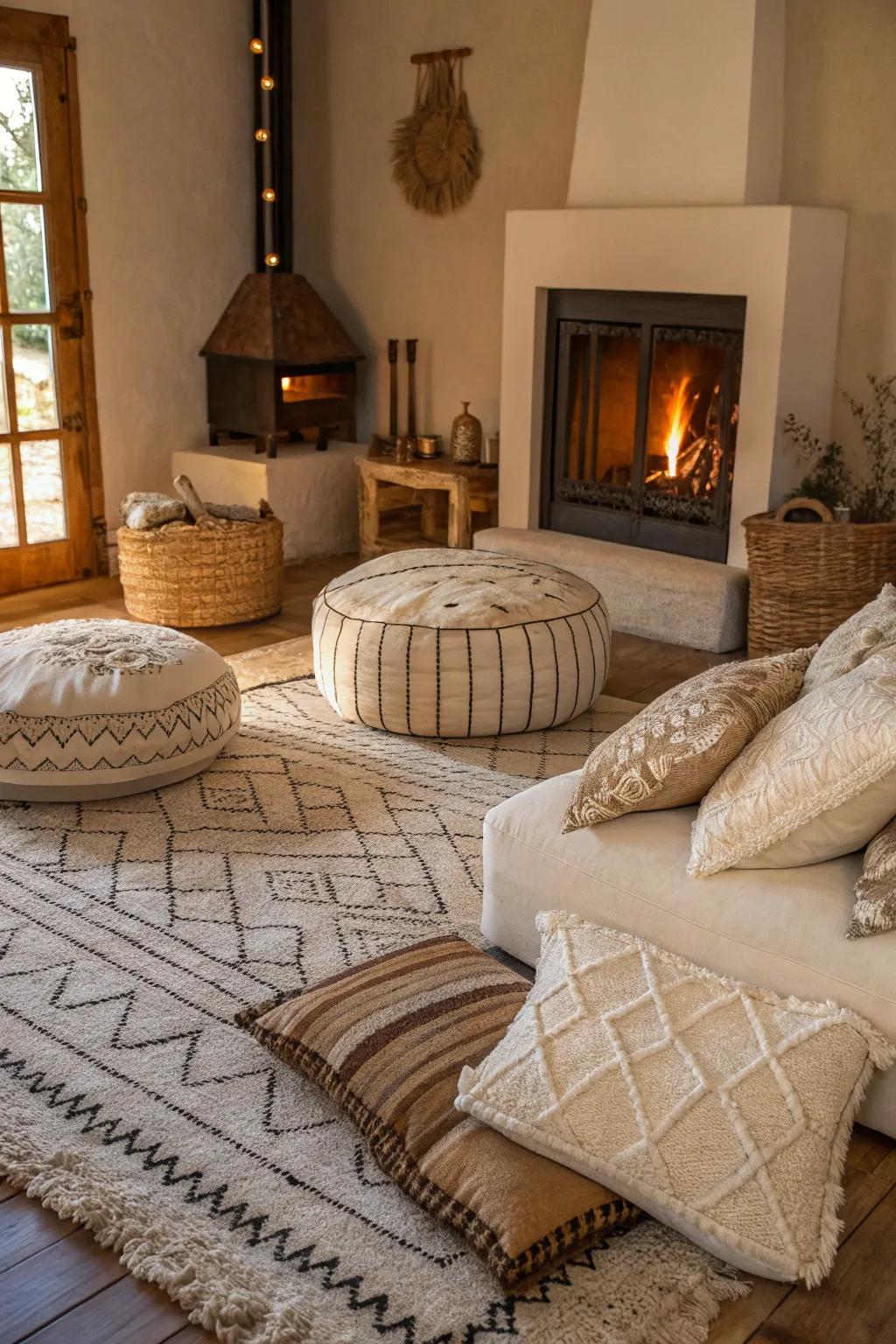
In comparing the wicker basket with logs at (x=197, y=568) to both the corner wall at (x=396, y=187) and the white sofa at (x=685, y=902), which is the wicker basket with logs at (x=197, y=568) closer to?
the corner wall at (x=396, y=187)

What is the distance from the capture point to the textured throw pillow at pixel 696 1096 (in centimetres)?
164

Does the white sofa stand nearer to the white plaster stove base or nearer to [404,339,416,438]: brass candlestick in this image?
the white plaster stove base

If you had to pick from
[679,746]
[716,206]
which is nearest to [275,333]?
[716,206]

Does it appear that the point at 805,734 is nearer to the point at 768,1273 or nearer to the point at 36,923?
the point at 768,1273

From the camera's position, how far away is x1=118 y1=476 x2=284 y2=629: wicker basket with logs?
4492 millimetres

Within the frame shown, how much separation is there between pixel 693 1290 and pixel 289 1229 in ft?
1.71

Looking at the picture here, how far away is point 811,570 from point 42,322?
305 cm

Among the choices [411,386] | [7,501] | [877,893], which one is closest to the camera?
[877,893]

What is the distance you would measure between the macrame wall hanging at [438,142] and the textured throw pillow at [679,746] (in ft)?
12.1

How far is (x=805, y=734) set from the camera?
1.99m

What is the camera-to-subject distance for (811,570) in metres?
4.11

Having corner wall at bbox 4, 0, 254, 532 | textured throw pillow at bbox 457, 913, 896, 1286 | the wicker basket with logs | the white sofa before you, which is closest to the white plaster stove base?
corner wall at bbox 4, 0, 254, 532

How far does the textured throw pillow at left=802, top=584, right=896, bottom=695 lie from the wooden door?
3.61 metres

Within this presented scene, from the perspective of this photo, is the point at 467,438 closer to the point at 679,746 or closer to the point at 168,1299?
the point at 679,746
